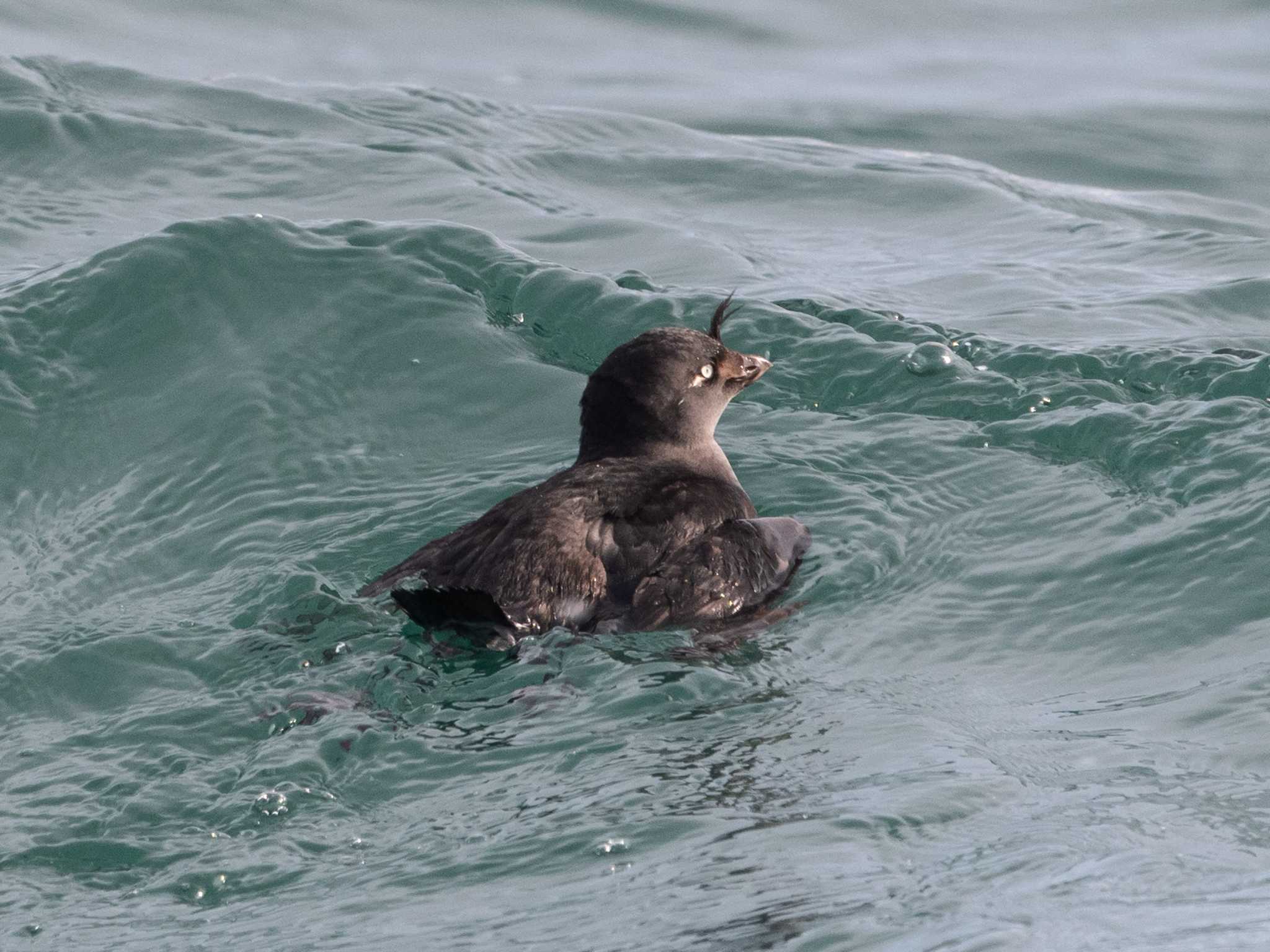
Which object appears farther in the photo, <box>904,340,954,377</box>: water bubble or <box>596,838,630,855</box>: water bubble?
<box>904,340,954,377</box>: water bubble

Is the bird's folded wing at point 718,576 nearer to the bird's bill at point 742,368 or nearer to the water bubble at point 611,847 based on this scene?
the bird's bill at point 742,368

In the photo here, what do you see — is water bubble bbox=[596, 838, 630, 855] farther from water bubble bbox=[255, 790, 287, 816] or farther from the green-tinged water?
water bubble bbox=[255, 790, 287, 816]

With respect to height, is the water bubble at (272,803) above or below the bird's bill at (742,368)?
below

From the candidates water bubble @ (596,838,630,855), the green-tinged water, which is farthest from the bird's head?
water bubble @ (596,838,630,855)

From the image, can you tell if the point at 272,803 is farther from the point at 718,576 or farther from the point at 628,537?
the point at 718,576

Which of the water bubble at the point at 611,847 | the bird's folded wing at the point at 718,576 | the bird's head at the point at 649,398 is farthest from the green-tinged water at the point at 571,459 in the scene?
the bird's head at the point at 649,398

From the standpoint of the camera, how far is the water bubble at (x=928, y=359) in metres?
9.20

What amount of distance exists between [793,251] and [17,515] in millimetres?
5471

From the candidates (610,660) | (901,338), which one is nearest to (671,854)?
(610,660)

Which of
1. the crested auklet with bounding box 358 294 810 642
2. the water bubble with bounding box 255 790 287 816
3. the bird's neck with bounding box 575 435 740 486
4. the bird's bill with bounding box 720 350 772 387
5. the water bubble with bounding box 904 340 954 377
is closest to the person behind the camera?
the water bubble with bounding box 255 790 287 816

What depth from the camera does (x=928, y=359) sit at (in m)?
9.27

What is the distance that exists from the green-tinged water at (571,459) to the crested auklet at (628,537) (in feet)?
0.66

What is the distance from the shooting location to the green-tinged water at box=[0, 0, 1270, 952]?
16.4 ft

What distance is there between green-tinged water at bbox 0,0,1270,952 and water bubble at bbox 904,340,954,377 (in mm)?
34
